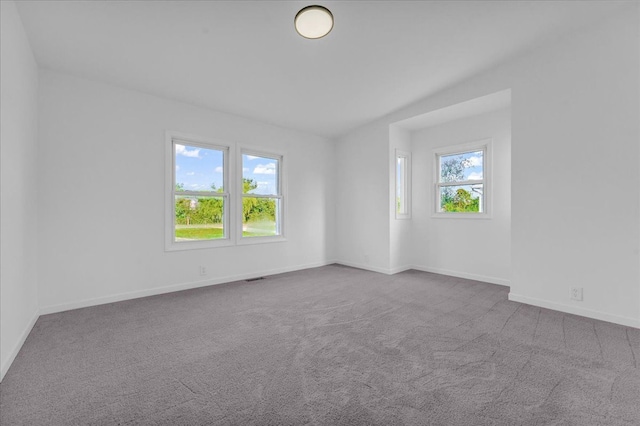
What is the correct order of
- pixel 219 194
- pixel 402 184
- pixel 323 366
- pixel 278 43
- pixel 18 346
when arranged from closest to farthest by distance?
pixel 323 366
pixel 18 346
pixel 278 43
pixel 219 194
pixel 402 184

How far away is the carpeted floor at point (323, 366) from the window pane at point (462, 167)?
6.91ft

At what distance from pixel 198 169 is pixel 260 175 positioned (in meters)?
1.03

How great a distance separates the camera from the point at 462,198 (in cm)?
477

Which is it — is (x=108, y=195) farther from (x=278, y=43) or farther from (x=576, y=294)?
(x=576, y=294)

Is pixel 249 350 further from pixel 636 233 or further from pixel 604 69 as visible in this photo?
pixel 604 69

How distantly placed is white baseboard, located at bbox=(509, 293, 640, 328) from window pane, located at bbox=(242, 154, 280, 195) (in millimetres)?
3816

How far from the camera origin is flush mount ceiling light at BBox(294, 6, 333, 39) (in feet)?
8.14

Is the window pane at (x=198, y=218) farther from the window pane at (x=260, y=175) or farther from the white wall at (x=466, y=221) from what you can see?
the white wall at (x=466, y=221)

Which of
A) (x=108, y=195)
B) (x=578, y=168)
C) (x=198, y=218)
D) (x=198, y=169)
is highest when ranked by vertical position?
(x=198, y=169)

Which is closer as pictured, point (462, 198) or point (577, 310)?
point (577, 310)

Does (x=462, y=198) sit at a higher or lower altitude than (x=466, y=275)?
higher

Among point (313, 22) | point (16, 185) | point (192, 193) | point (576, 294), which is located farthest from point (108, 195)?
point (576, 294)

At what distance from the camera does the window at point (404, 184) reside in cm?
→ 523

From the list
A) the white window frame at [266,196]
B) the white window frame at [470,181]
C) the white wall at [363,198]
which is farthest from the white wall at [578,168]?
the white window frame at [266,196]
